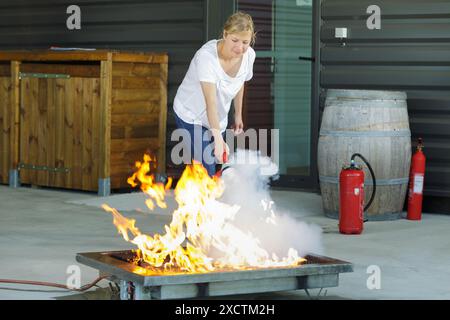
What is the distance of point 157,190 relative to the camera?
5719 millimetres

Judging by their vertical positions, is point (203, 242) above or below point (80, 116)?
below

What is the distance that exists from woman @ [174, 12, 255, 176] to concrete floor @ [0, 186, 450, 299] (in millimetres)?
1004

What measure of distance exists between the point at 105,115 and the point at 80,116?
1.11 ft

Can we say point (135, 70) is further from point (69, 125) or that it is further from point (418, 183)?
point (418, 183)

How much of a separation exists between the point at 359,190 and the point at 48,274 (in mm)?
2782

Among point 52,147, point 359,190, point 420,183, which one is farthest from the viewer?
point 52,147

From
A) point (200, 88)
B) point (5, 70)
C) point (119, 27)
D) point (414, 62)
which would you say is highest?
point (119, 27)

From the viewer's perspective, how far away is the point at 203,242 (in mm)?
5359

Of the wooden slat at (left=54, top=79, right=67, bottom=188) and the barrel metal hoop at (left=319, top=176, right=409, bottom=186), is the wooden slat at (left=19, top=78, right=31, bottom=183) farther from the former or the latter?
the barrel metal hoop at (left=319, top=176, right=409, bottom=186)

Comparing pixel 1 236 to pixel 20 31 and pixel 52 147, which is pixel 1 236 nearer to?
pixel 52 147

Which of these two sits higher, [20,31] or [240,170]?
[20,31]

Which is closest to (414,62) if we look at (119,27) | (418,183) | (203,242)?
(418,183)

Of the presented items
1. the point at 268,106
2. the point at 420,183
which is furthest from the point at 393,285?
the point at 268,106
